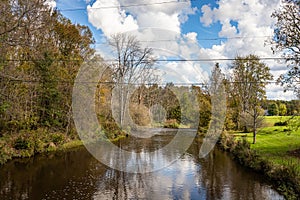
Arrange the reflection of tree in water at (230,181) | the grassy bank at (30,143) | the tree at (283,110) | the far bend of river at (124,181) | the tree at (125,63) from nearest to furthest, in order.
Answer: the far bend of river at (124,181) → the reflection of tree in water at (230,181) → the grassy bank at (30,143) → the tree at (125,63) → the tree at (283,110)

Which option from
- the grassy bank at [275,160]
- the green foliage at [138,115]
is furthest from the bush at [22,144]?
the green foliage at [138,115]

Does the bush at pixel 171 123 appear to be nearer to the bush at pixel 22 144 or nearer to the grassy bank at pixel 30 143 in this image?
the grassy bank at pixel 30 143

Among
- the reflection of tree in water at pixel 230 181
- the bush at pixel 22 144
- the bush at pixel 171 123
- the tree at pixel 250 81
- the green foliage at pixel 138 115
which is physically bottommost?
the reflection of tree in water at pixel 230 181

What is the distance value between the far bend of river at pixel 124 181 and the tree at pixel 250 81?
249 inches

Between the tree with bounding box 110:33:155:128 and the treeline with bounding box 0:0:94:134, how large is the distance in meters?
3.06

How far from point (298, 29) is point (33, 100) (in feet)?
48.4

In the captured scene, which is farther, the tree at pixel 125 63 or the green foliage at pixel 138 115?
the green foliage at pixel 138 115

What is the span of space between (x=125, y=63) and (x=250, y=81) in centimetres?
1098

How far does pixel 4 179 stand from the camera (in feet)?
29.0

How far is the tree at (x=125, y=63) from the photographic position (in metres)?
22.8

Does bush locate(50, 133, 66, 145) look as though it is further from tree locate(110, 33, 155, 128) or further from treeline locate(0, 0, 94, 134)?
tree locate(110, 33, 155, 128)

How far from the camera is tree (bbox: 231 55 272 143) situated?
1714cm

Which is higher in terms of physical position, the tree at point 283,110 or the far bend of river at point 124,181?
the tree at point 283,110

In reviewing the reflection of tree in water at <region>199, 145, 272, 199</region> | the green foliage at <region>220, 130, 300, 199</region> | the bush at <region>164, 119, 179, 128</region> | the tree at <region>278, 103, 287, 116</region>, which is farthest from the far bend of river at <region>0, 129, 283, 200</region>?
the bush at <region>164, 119, 179, 128</region>
